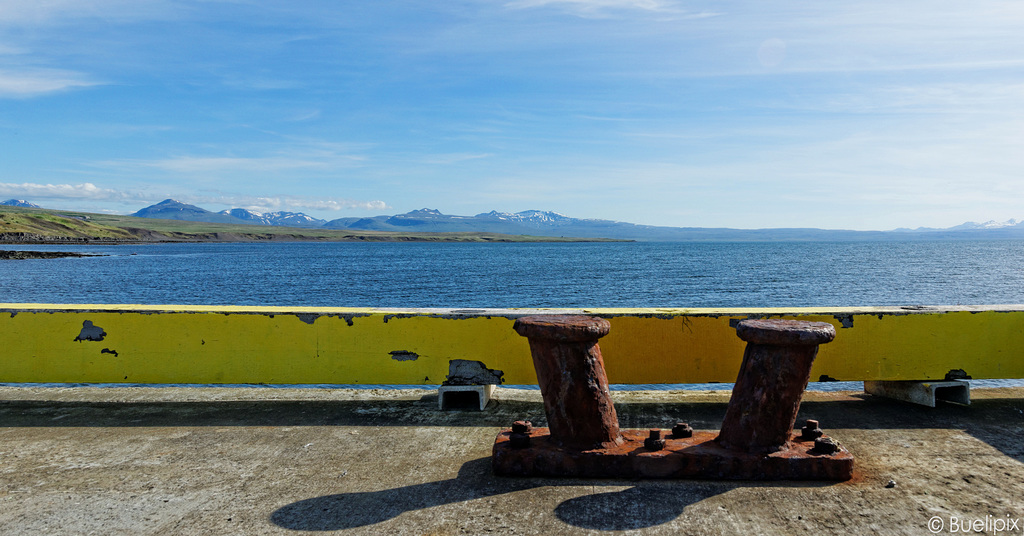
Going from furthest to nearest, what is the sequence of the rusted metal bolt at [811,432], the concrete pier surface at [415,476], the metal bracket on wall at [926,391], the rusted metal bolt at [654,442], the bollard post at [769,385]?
the metal bracket on wall at [926,391] → the rusted metal bolt at [811,432] → the rusted metal bolt at [654,442] → the bollard post at [769,385] → the concrete pier surface at [415,476]

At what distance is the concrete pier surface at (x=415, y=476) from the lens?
9.58 ft

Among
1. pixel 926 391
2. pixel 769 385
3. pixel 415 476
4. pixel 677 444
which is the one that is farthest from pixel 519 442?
pixel 926 391

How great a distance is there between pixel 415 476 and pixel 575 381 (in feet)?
3.32

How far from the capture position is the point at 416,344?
4758 millimetres

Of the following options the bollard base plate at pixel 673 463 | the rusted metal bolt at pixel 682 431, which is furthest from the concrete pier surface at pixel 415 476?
the rusted metal bolt at pixel 682 431

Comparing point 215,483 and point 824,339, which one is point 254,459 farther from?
point 824,339

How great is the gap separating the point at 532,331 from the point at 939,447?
2.60 metres

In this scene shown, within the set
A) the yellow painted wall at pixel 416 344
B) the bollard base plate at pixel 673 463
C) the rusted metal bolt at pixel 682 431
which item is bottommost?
the bollard base plate at pixel 673 463

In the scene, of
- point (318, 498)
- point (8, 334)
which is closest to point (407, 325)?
point (318, 498)

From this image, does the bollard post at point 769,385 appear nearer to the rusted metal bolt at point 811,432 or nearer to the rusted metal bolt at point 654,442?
the rusted metal bolt at point 811,432

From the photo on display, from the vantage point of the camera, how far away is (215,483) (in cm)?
341

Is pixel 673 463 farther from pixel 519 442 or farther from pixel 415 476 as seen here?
pixel 415 476

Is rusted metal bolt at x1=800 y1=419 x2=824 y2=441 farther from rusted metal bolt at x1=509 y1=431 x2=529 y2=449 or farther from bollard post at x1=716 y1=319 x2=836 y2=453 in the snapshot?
rusted metal bolt at x1=509 y1=431 x2=529 y2=449

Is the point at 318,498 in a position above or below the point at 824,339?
below
